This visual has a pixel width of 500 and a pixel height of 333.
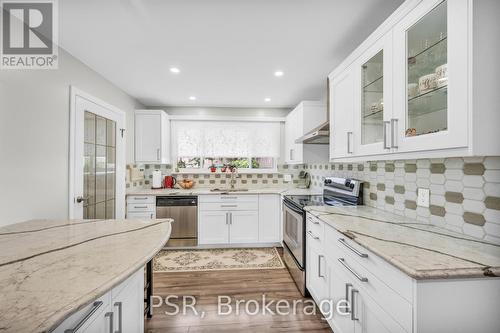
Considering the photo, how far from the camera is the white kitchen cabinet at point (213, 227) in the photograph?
11.3 feet

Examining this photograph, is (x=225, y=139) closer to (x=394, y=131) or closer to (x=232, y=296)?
(x=232, y=296)

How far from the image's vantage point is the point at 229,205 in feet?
11.5

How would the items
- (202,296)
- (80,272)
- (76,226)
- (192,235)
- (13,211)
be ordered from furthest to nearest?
(192,235), (202,296), (13,211), (76,226), (80,272)

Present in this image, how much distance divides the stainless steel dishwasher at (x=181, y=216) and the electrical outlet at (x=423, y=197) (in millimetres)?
2804

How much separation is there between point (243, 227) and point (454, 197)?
2682mm

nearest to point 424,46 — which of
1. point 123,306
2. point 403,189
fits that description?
point 403,189

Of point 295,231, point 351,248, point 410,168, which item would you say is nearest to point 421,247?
point 351,248

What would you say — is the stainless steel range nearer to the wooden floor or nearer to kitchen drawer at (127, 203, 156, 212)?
the wooden floor

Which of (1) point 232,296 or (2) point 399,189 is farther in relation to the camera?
(1) point 232,296

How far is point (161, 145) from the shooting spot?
3668 mm

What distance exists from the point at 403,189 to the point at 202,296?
2.08 m

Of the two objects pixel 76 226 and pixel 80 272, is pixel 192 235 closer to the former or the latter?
pixel 76 226

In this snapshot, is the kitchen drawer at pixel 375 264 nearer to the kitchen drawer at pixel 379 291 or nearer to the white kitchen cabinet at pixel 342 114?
the kitchen drawer at pixel 379 291

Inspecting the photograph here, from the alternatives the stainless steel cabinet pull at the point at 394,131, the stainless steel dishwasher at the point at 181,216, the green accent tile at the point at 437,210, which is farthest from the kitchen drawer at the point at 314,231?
the stainless steel dishwasher at the point at 181,216
